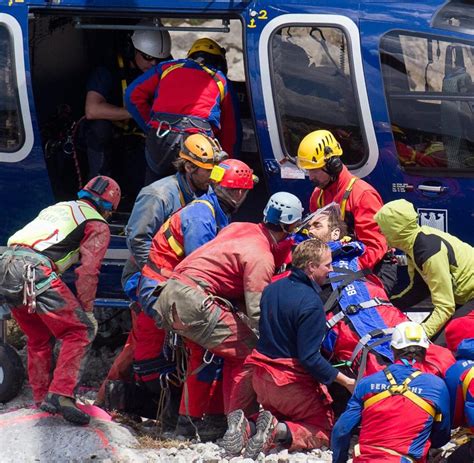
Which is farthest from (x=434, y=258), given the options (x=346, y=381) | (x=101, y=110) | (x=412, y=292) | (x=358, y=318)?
(x=101, y=110)

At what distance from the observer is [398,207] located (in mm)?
8164

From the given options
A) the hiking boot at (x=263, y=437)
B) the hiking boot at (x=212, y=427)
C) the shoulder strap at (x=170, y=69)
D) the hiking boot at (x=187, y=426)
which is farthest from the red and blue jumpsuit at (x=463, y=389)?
the shoulder strap at (x=170, y=69)

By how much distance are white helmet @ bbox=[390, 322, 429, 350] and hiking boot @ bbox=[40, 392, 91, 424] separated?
246 cm

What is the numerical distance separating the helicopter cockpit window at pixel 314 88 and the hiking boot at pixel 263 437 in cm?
232

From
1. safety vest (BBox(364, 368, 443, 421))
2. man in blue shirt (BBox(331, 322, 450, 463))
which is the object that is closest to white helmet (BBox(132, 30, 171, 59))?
man in blue shirt (BBox(331, 322, 450, 463))

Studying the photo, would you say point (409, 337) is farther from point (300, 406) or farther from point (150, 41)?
point (150, 41)

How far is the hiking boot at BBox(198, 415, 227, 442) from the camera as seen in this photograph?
8406mm

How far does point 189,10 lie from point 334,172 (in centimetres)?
168

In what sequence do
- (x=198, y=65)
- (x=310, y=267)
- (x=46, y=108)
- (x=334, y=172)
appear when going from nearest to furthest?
(x=310, y=267)
(x=334, y=172)
(x=198, y=65)
(x=46, y=108)

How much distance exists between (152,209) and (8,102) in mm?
1704

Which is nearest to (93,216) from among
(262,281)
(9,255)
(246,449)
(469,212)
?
(9,255)

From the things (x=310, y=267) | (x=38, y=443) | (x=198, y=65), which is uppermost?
(x=198, y=65)

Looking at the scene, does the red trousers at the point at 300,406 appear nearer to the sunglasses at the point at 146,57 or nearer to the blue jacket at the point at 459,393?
the blue jacket at the point at 459,393

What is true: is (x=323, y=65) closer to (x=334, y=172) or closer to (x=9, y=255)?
(x=334, y=172)
